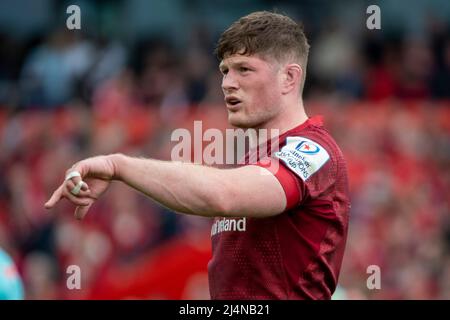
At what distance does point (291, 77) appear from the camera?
543 cm

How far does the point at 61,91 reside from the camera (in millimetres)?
14820

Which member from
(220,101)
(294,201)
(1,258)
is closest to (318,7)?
(220,101)

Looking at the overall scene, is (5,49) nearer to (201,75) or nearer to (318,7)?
(201,75)

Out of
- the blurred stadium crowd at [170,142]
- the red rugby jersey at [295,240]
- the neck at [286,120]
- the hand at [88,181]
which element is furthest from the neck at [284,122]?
the blurred stadium crowd at [170,142]

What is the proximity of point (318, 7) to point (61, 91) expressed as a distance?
13.2 feet

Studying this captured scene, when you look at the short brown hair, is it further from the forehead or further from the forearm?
the forearm

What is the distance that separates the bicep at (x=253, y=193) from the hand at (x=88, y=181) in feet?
1.71

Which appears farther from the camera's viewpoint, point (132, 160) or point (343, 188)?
point (343, 188)

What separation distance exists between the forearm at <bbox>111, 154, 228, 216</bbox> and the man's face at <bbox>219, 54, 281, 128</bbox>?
25.9 inches

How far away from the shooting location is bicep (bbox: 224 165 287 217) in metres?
4.71

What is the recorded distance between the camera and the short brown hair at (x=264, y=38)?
17.5 ft

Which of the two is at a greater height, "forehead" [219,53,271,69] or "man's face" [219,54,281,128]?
"forehead" [219,53,271,69]

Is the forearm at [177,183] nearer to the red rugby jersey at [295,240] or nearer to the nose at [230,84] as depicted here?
the red rugby jersey at [295,240]

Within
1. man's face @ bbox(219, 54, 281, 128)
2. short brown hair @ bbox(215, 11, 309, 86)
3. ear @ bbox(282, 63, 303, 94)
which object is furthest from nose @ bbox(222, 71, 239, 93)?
ear @ bbox(282, 63, 303, 94)
